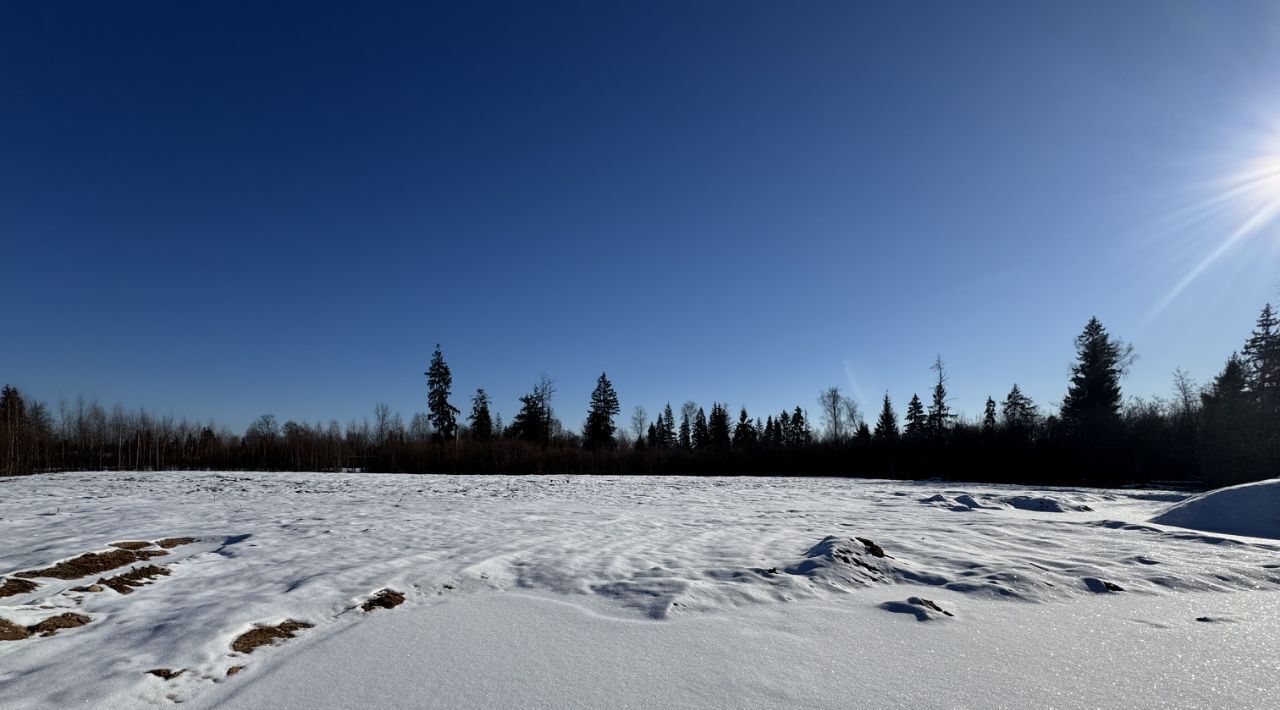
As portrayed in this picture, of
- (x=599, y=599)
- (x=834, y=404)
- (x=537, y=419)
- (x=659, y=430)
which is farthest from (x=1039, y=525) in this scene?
(x=659, y=430)

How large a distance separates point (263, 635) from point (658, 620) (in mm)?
2652

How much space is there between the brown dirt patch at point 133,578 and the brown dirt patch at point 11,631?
1.02 metres

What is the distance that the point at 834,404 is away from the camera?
67.2m

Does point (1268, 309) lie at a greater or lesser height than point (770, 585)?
greater

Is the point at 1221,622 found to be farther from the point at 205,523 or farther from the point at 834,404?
the point at 834,404

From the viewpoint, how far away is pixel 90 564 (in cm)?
520

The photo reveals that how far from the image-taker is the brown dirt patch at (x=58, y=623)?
10.9 feet

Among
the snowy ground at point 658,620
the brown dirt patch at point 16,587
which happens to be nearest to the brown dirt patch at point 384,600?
the snowy ground at point 658,620

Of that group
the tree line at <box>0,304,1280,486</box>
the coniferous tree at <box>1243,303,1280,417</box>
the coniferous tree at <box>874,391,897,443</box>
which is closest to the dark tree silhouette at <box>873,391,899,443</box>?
the coniferous tree at <box>874,391,897,443</box>

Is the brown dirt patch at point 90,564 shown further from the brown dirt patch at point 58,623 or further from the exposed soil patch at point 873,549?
the exposed soil patch at point 873,549

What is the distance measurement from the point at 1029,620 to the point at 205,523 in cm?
1111

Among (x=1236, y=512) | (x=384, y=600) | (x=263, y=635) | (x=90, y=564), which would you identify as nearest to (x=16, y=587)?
(x=90, y=564)

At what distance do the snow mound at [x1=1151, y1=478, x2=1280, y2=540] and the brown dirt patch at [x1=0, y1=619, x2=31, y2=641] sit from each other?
45.0 feet

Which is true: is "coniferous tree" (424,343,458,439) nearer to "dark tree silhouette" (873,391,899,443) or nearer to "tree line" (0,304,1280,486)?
"tree line" (0,304,1280,486)
